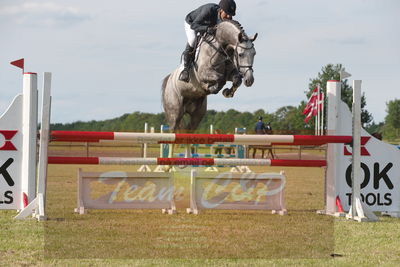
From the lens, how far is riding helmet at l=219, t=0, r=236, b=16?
5758 mm

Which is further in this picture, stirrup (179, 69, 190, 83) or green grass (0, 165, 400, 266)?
stirrup (179, 69, 190, 83)

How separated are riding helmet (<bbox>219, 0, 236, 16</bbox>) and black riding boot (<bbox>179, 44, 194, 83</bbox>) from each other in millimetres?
611

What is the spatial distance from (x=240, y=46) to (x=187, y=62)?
37.8 inches

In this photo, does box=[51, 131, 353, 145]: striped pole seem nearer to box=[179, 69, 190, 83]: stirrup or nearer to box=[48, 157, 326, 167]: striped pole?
box=[48, 157, 326, 167]: striped pole

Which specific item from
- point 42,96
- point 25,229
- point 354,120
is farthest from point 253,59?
point 25,229

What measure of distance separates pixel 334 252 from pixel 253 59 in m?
2.18

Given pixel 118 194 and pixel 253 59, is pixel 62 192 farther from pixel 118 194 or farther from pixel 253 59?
pixel 253 59

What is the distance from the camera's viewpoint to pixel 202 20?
19.7 feet

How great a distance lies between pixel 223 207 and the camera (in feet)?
18.6

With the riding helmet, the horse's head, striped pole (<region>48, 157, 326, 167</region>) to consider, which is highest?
the riding helmet

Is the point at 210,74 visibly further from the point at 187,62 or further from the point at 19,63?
the point at 19,63

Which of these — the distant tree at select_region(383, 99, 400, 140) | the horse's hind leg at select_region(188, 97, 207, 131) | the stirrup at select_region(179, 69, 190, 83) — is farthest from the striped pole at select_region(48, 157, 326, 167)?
the distant tree at select_region(383, 99, 400, 140)

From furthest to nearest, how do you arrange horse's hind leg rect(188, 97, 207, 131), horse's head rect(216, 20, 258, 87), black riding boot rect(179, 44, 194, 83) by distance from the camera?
1. horse's hind leg rect(188, 97, 207, 131)
2. black riding boot rect(179, 44, 194, 83)
3. horse's head rect(216, 20, 258, 87)

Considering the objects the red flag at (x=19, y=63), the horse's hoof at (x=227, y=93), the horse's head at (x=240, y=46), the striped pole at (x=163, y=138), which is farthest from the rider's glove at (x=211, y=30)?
the red flag at (x=19, y=63)
